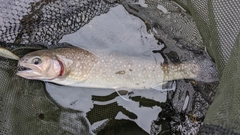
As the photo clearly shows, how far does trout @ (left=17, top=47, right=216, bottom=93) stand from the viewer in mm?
2480

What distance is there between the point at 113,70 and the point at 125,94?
26cm

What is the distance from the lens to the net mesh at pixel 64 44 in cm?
237

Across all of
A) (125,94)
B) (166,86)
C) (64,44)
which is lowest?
(125,94)

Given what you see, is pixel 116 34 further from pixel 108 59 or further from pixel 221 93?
pixel 221 93

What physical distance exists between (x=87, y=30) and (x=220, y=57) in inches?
47.7

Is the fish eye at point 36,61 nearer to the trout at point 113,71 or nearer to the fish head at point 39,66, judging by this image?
the fish head at point 39,66

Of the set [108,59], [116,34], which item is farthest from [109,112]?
[116,34]

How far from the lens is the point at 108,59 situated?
2547 mm

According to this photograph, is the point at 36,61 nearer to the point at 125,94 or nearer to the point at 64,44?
the point at 64,44

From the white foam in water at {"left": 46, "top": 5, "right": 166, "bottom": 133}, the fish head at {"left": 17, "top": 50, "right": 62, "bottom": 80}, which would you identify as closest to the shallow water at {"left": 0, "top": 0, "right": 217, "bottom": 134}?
the white foam in water at {"left": 46, "top": 5, "right": 166, "bottom": 133}

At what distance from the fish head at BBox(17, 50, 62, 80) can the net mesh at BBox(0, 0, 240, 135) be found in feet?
0.52

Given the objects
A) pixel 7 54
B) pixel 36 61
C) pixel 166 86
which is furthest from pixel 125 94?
pixel 7 54

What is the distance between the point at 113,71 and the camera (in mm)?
2535

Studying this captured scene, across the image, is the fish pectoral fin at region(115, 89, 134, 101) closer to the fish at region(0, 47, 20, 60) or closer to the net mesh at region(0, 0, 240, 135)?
the net mesh at region(0, 0, 240, 135)
